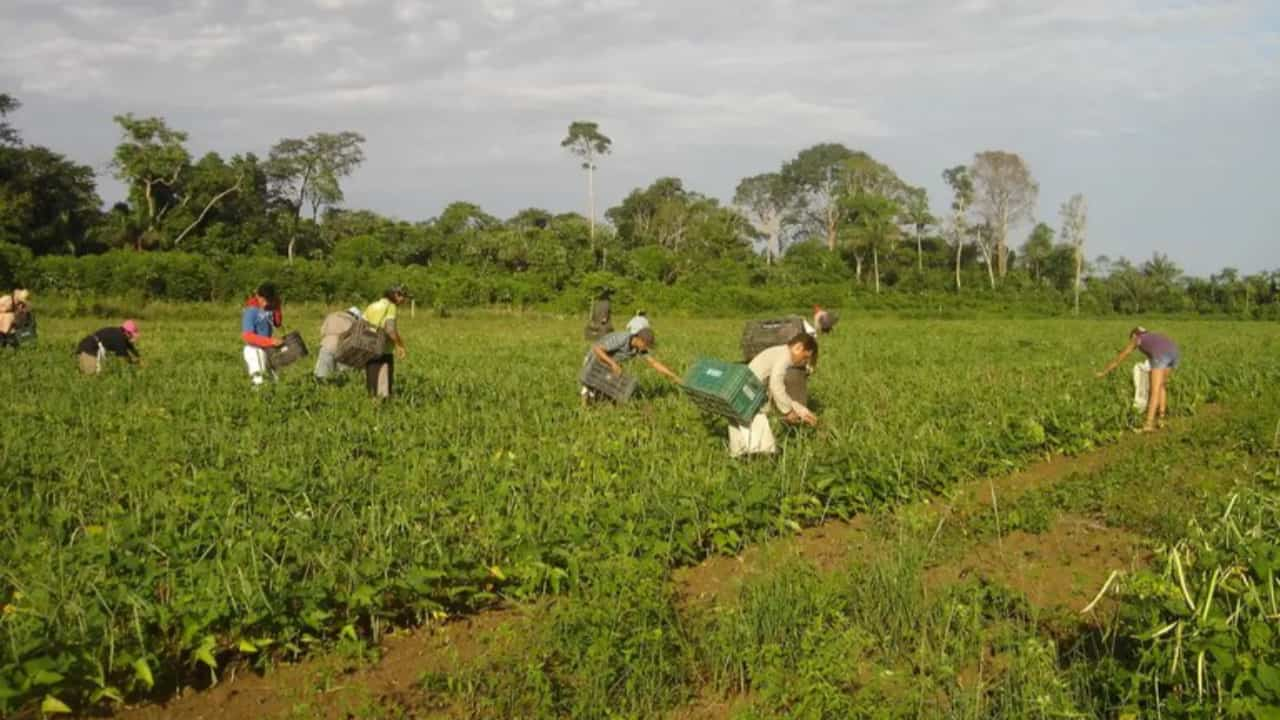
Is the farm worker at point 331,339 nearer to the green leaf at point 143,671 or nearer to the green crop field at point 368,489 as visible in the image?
the green crop field at point 368,489

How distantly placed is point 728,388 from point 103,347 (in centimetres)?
949

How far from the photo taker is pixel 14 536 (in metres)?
5.94

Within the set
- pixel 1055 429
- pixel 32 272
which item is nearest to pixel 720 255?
pixel 32 272

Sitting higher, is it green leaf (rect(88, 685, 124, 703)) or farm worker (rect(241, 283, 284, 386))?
farm worker (rect(241, 283, 284, 386))

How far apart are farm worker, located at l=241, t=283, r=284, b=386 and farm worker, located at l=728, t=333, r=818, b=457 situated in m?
6.04

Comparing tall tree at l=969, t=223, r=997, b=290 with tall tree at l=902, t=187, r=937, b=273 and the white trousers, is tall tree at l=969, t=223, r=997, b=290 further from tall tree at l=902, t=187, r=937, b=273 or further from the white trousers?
the white trousers

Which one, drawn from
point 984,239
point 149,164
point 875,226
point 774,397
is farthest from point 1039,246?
point 774,397

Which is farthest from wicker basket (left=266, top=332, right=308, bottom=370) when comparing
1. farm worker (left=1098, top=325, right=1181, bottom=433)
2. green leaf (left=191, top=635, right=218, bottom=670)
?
farm worker (left=1098, top=325, right=1181, bottom=433)

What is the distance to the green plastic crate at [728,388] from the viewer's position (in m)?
8.30

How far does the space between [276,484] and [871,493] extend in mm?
4551

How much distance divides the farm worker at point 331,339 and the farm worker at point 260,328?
1.81ft

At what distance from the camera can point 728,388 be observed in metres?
8.28

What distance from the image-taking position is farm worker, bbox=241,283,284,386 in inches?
468

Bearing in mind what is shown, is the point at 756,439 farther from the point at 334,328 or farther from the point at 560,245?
the point at 560,245
